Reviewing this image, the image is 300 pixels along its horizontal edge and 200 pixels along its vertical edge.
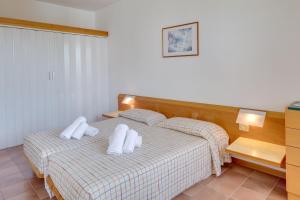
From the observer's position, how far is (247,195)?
208cm

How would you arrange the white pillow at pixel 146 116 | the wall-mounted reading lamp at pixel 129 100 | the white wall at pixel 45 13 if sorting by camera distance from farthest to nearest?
the wall-mounted reading lamp at pixel 129 100 → the white wall at pixel 45 13 → the white pillow at pixel 146 116

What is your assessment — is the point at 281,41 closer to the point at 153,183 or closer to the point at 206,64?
the point at 206,64

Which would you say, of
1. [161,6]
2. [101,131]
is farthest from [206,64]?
[101,131]

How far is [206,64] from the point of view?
2.82 m

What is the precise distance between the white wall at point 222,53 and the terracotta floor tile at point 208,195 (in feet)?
3.42

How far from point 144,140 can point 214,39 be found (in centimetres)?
151

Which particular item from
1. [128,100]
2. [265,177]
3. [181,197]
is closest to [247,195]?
[265,177]

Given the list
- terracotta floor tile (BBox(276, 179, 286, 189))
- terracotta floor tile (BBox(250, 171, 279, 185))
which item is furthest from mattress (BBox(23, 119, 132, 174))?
terracotta floor tile (BBox(276, 179, 286, 189))

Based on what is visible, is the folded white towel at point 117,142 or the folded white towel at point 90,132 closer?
the folded white towel at point 117,142

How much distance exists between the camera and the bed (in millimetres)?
2145

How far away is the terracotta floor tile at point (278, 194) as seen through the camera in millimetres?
2027

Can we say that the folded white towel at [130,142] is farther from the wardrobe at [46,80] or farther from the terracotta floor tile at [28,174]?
the wardrobe at [46,80]

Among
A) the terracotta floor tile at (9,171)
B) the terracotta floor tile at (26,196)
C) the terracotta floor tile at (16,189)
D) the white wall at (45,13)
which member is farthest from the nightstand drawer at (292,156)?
the white wall at (45,13)

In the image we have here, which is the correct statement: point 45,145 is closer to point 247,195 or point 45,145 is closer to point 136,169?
point 136,169
